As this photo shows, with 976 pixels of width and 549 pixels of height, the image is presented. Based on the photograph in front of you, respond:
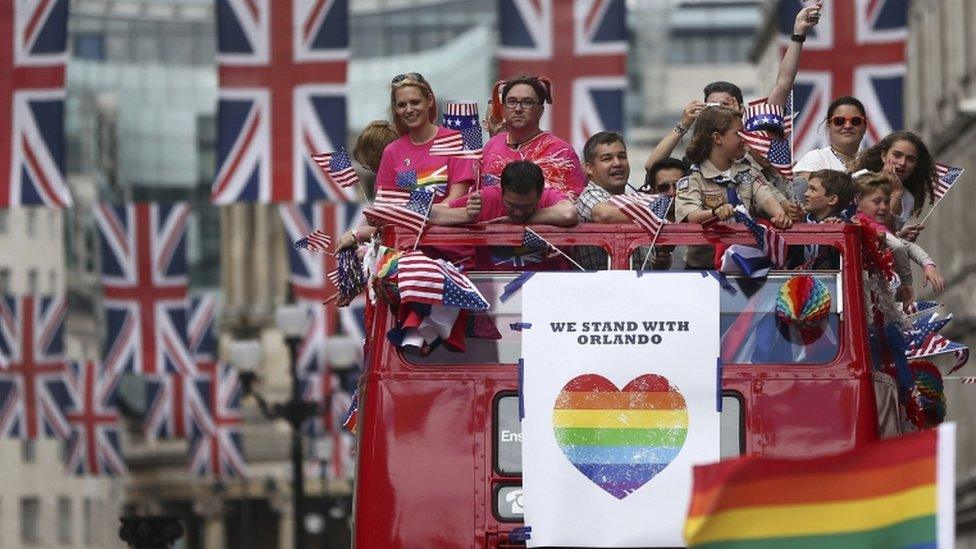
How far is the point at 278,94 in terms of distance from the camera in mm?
28078

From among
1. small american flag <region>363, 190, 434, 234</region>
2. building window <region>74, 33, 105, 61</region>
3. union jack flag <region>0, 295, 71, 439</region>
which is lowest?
union jack flag <region>0, 295, 71, 439</region>

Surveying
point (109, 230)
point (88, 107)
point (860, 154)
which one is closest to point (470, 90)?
point (88, 107)

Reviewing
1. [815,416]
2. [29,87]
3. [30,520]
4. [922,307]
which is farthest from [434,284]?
[30,520]

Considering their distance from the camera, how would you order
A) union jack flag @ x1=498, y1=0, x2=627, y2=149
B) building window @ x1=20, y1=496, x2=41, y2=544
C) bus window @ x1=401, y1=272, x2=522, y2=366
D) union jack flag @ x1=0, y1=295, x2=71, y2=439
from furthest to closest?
1. building window @ x1=20, y1=496, x2=41, y2=544
2. union jack flag @ x1=0, y1=295, x2=71, y2=439
3. union jack flag @ x1=498, y1=0, x2=627, y2=149
4. bus window @ x1=401, y1=272, x2=522, y2=366

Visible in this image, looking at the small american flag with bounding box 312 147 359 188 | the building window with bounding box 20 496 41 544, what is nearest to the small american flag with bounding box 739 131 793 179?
the small american flag with bounding box 312 147 359 188

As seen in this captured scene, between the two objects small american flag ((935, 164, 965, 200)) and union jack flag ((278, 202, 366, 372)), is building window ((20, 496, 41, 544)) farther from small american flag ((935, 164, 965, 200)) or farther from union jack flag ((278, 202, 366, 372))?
small american flag ((935, 164, 965, 200))

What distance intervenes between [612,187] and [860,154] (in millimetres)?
1780

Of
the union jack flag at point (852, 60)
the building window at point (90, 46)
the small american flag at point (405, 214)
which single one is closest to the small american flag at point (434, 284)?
the small american flag at point (405, 214)

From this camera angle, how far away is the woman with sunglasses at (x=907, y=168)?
15344mm

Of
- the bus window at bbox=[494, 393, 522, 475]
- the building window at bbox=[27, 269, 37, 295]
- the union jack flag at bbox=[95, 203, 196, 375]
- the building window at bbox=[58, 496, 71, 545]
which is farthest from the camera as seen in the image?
the building window at bbox=[27, 269, 37, 295]

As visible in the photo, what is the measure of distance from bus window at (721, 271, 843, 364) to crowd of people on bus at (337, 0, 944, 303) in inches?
12.2

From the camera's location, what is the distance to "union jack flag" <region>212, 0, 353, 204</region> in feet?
92.2

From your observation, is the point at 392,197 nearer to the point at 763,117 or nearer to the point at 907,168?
the point at 763,117

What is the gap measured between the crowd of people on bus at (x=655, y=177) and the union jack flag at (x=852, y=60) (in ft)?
36.7
